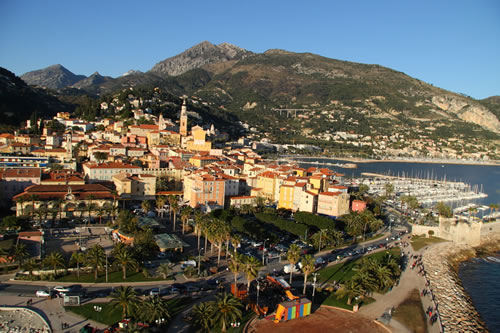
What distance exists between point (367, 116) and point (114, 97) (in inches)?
4939

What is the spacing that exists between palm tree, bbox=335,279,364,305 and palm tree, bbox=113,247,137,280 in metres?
12.4

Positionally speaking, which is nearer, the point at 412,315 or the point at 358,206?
the point at 412,315

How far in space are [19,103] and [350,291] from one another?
89707mm

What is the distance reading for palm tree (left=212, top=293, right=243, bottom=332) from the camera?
18609mm

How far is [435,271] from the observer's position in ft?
104

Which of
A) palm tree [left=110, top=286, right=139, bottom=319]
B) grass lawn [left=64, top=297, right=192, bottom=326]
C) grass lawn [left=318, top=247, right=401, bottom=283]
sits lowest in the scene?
grass lawn [left=318, top=247, right=401, bottom=283]

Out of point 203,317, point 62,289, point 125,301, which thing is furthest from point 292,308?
point 62,289

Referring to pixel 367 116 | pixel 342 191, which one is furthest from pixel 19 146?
pixel 367 116

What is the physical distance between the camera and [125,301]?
18.4 metres

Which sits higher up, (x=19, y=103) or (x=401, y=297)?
(x=19, y=103)

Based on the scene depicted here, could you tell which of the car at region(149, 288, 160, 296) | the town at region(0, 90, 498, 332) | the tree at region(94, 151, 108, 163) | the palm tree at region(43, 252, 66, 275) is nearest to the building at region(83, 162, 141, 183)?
the town at region(0, 90, 498, 332)

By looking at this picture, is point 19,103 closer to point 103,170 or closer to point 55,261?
point 103,170

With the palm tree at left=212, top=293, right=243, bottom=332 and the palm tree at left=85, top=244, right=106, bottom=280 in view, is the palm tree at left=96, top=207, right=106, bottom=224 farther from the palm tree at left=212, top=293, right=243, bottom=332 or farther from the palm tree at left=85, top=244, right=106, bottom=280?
the palm tree at left=212, top=293, right=243, bottom=332

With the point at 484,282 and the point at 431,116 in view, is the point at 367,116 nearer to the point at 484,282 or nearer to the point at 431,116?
the point at 431,116
